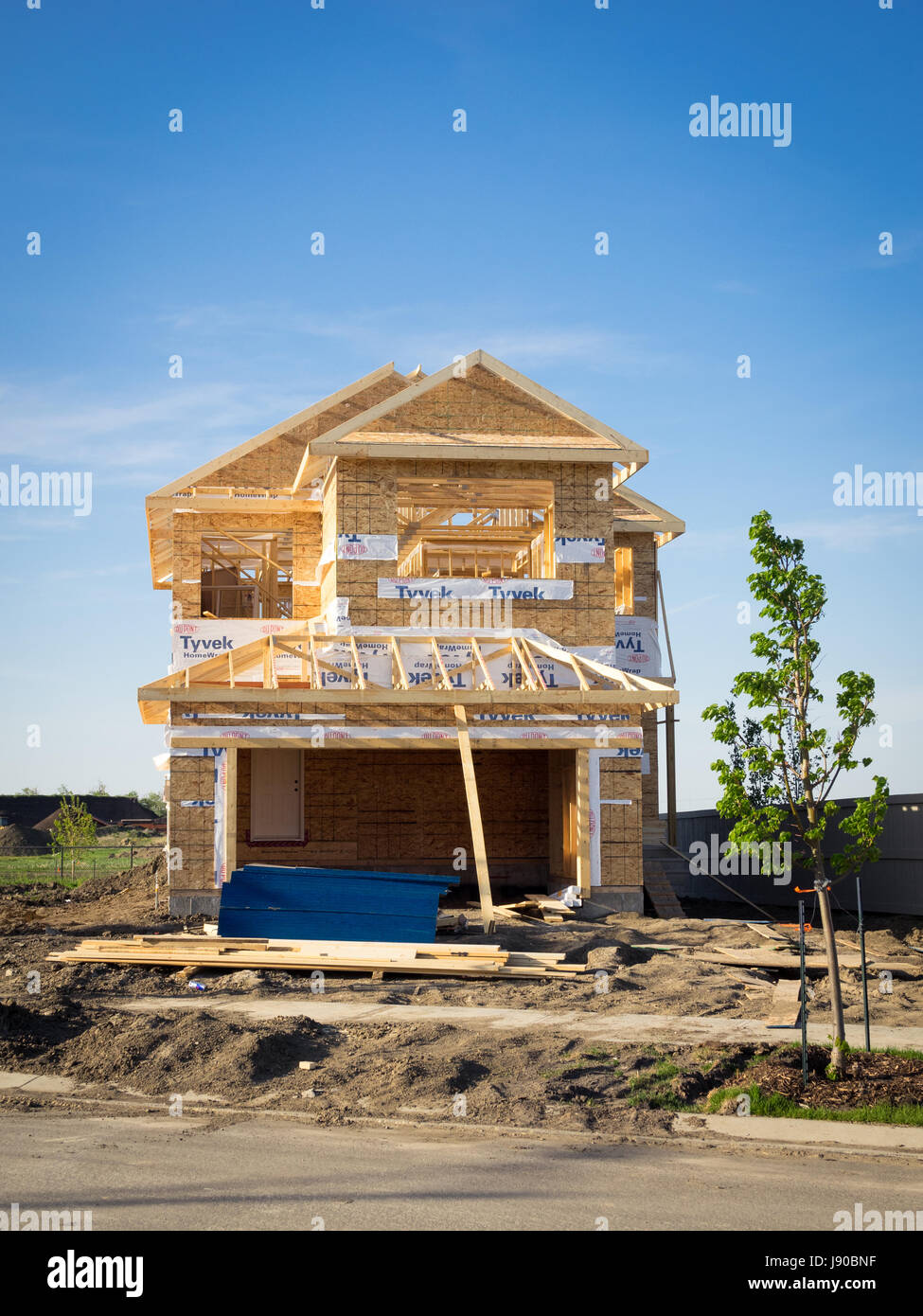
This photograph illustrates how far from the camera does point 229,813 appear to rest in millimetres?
20375

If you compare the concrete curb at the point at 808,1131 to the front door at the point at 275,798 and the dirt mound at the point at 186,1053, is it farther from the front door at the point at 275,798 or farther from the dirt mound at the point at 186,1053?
the front door at the point at 275,798

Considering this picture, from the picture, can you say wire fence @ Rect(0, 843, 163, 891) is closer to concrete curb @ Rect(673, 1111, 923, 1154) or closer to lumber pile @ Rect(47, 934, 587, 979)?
lumber pile @ Rect(47, 934, 587, 979)

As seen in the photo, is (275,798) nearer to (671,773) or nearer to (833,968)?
(671,773)

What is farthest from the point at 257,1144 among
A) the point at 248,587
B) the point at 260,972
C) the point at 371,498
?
the point at 248,587

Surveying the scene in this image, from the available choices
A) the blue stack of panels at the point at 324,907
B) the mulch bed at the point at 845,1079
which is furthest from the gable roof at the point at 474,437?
the mulch bed at the point at 845,1079

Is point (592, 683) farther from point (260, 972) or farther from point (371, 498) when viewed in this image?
point (260, 972)

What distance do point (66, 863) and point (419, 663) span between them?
2472 cm

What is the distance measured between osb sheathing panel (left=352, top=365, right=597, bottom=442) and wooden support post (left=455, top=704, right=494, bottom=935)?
6.37m

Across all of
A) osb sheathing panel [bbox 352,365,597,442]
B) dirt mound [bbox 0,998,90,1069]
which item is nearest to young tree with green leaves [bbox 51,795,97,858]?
osb sheathing panel [bbox 352,365,597,442]

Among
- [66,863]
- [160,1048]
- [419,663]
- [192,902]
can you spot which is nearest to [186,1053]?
[160,1048]

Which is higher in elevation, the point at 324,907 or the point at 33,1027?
the point at 324,907

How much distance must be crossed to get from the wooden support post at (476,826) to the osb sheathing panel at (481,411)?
6367 mm

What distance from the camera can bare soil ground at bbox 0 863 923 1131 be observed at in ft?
29.6
